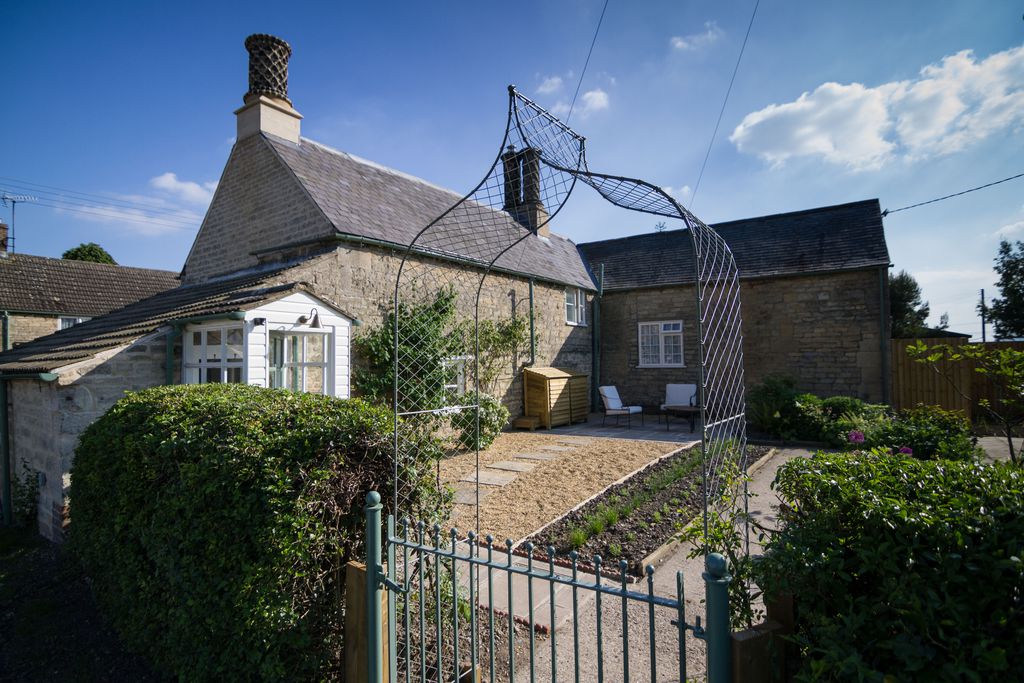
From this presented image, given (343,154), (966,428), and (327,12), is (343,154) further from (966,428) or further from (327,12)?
(966,428)

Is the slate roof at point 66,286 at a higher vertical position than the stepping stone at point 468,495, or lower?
higher

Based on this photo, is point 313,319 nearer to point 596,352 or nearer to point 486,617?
point 486,617

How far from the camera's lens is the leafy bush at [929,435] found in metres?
5.75

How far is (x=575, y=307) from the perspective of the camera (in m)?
15.9

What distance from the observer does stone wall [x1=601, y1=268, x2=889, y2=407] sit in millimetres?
12672

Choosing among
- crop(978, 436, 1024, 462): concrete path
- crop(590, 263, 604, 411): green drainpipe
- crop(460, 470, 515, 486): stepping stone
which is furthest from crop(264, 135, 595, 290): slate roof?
crop(978, 436, 1024, 462): concrete path

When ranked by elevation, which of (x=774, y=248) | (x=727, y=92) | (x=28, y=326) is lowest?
(x=28, y=326)

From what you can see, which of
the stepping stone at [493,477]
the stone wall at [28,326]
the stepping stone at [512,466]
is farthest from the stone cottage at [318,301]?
the stone wall at [28,326]

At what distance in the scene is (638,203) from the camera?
393 centimetres

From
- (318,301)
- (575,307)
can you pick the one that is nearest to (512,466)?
(318,301)

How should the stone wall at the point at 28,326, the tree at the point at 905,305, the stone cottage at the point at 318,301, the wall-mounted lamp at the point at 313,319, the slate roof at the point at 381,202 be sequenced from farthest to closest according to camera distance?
1. the tree at the point at 905,305
2. the stone wall at the point at 28,326
3. the slate roof at the point at 381,202
4. the wall-mounted lamp at the point at 313,319
5. the stone cottage at the point at 318,301

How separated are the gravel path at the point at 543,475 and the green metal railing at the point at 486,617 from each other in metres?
1.45

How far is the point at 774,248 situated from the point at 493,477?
1207 cm

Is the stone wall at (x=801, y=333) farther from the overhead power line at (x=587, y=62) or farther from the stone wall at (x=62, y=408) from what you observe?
the stone wall at (x=62, y=408)
